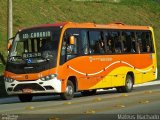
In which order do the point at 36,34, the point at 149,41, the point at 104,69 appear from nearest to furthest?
the point at 36,34, the point at 104,69, the point at 149,41

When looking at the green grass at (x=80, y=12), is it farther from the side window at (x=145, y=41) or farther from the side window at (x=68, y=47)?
the side window at (x=68, y=47)

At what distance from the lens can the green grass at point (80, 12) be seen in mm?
40600

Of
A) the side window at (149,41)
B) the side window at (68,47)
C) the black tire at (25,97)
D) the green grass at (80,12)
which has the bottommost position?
the black tire at (25,97)

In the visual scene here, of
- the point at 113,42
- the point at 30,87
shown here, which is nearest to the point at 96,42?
the point at 113,42

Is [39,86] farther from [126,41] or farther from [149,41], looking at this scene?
[149,41]

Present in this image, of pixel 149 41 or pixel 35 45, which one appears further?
pixel 149 41

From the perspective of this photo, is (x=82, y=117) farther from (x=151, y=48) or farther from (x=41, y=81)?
(x=151, y=48)

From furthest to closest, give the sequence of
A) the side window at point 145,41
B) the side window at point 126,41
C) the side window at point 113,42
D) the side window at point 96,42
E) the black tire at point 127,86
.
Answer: the side window at point 145,41
the side window at point 126,41
the black tire at point 127,86
the side window at point 113,42
the side window at point 96,42

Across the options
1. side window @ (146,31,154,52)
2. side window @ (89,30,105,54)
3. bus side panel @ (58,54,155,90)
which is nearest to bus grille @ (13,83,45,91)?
bus side panel @ (58,54,155,90)

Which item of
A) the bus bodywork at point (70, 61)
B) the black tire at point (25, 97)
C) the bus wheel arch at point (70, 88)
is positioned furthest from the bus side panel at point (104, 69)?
the black tire at point (25, 97)

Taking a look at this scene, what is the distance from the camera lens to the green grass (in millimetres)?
40600

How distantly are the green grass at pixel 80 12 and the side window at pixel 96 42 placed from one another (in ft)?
24.4

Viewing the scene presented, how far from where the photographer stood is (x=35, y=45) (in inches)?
948

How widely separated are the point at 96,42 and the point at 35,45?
344 cm
